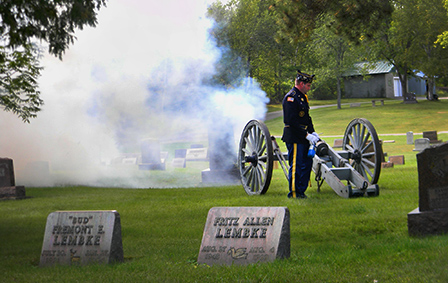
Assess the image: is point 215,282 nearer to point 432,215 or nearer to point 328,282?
point 328,282

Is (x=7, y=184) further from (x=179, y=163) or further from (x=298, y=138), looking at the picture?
(x=179, y=163)

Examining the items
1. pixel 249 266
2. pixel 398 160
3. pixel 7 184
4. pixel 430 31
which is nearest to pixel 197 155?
pixel 398 160

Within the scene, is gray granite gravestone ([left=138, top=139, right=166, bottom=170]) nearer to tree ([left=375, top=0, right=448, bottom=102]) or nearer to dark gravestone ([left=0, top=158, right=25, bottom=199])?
dark gravestone ([left=0, top=158, right=25, bottom=199])

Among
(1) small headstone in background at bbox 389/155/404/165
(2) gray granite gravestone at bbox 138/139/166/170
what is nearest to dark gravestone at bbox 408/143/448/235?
(1) small headstone in background at bbox 389/155/404/165

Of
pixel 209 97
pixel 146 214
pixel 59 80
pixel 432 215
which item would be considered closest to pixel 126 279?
pixel 432 215

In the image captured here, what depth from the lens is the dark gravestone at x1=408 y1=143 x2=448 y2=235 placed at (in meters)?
5.73

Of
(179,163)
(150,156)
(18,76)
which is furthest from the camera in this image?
(179,163)

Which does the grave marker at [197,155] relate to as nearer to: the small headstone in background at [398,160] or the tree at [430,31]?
the small headstone in background at [398,160]

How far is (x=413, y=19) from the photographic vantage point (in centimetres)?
4244

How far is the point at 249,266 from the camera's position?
4707 mm

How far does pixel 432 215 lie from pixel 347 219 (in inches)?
53.4

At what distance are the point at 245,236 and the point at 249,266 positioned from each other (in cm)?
40

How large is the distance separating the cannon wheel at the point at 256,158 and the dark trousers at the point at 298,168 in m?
0.48

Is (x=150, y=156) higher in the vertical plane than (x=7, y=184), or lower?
lower
